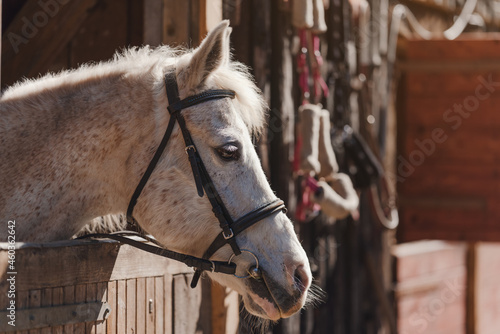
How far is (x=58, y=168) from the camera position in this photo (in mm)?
2699

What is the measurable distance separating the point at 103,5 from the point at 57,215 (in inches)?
102

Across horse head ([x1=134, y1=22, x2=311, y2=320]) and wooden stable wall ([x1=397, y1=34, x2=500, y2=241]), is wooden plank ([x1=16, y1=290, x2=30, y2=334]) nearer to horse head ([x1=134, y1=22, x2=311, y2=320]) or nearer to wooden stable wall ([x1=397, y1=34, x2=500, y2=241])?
horse head ([x1=134, y1=22, x2=311, y2=320])

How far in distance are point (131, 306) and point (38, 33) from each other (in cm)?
228

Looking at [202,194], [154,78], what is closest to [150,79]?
[154,78]

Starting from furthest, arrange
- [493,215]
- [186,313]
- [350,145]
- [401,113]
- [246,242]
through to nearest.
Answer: [401,113] → [493,215] → [350,145] → [186,313] → [246,242]

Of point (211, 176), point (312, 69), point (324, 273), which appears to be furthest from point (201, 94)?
point (324, 273)

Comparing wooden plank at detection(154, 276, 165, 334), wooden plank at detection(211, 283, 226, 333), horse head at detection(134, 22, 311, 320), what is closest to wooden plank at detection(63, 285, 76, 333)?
horse head at detection(134, 22, 311, 320)

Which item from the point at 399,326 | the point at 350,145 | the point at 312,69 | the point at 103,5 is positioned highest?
the point at 103,5

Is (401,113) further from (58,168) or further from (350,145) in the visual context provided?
(58,168)

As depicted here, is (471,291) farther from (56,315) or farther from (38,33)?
(56,315)

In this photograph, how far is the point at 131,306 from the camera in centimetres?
296

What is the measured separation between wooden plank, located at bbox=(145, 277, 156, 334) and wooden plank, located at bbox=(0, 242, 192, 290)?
0.04 m

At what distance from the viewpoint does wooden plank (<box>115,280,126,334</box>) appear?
113 inches

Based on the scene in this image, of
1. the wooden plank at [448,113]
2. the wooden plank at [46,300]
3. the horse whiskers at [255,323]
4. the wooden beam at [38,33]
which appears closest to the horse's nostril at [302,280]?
the horse whiskers at [255,323]
